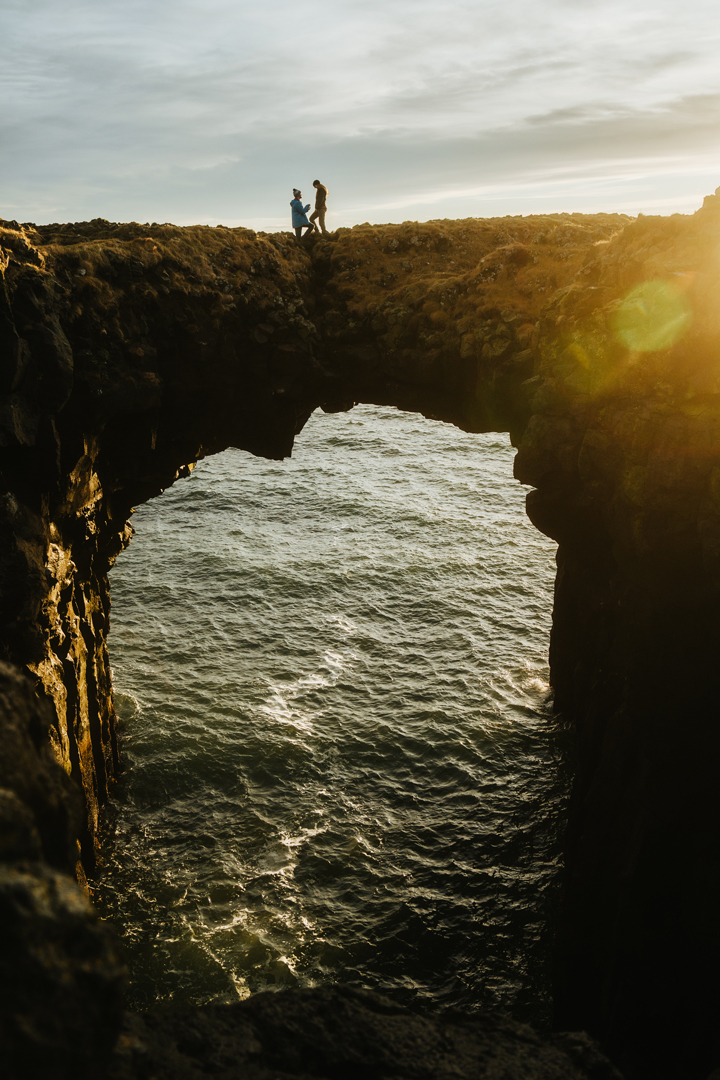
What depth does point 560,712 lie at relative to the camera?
1363 inches

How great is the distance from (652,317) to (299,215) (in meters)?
20.0

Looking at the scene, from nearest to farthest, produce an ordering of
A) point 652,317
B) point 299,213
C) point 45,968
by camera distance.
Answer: point 45,968
point 652,317
point 299,213

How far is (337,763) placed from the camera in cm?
3167

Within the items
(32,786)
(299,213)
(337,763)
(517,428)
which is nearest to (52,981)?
(32,786)

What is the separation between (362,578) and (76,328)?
1192 inches

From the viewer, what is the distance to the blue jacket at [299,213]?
110ft

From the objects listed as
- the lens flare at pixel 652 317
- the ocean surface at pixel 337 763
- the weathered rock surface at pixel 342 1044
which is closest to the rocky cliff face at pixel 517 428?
the lens flare at pixel 652 317

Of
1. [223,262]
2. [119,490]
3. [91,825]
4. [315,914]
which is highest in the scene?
[223,262]

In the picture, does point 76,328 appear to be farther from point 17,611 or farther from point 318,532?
point 318,532

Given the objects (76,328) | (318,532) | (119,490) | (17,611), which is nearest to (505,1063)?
(17,611)

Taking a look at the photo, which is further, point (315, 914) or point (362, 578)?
point (362, 578)

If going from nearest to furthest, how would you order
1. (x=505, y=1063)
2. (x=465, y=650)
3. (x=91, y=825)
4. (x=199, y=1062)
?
(x=199, y=1062), (x=505, y=1063), (x=91, y=825), (x=465, y=650)

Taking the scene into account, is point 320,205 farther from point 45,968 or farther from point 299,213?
point 45,968

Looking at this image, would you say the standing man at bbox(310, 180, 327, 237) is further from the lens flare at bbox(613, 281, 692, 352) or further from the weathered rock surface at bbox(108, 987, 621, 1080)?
the weathered rock surface at bbox(108, 987, 621, 1080)
